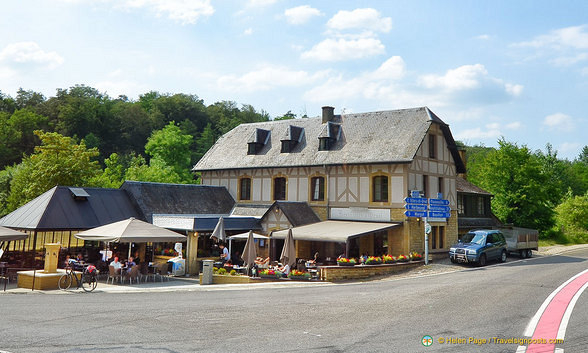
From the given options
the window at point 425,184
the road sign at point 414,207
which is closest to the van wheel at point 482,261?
the road sign at point 414,207

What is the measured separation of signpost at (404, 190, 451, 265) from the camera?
2033 centimetres

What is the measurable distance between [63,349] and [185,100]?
2672 inches

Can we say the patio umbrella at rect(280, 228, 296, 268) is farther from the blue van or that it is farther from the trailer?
the trailer

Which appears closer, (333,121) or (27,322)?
(27,322)

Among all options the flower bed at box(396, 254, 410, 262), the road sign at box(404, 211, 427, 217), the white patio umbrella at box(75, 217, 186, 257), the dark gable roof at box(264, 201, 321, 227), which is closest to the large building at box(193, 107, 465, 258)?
the dark gable roof at box(264, 201, 321, 227)

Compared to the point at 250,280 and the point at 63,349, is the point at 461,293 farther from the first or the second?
the point at 63,349

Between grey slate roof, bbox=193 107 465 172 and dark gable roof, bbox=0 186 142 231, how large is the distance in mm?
8024

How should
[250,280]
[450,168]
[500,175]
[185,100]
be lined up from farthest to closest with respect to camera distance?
[185,100] < [500,175] < [450,168] < [250,280]

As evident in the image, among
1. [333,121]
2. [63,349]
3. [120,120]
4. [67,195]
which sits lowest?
[63,349]

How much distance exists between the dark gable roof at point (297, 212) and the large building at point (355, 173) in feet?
1.57

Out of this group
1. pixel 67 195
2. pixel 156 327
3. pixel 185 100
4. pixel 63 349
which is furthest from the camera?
pixel 185 100

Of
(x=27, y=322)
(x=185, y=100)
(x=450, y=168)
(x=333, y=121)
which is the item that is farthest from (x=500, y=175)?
(x=185, y=100)

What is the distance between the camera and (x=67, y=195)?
66.7 ft

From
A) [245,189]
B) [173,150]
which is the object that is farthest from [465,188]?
[173,150]
